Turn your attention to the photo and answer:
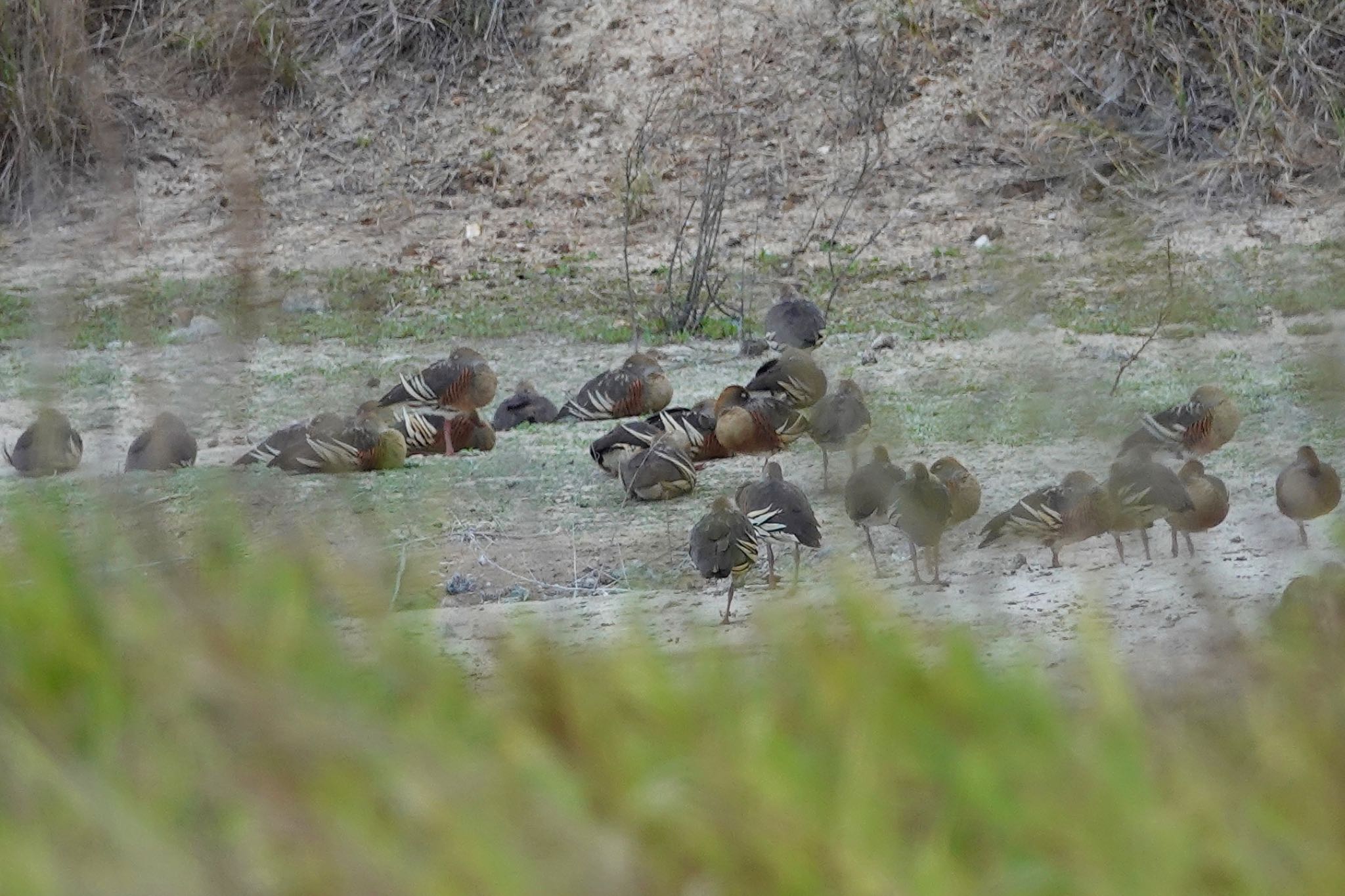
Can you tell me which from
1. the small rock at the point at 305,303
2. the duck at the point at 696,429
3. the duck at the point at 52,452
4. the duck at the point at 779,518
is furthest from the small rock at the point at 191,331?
the duck at the point at 779,518

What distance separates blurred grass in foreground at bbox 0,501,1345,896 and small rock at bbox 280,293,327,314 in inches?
299

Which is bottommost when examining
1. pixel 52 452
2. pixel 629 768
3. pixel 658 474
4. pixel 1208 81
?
pixel 658 474

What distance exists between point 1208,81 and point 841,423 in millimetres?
6739

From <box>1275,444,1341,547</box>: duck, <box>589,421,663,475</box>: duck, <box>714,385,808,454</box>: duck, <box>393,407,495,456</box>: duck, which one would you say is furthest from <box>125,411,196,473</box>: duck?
<box>1275,444,1341,547</box>: duck

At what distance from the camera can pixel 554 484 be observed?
696cm

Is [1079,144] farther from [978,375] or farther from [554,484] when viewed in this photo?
[554,484]

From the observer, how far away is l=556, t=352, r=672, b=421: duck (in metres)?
8.26

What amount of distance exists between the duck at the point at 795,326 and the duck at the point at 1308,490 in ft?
13.4

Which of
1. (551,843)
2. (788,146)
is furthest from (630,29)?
(551,843)

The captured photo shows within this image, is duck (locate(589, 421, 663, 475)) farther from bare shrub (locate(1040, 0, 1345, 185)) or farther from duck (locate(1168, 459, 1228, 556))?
bare shrub (locate(1040, 0, 1345, 185))

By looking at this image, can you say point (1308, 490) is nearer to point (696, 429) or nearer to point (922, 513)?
point (922, 513)

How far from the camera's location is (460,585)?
5641 millimetres

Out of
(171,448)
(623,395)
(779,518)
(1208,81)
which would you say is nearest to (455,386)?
(623,395)

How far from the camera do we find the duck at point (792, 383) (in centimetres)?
768
